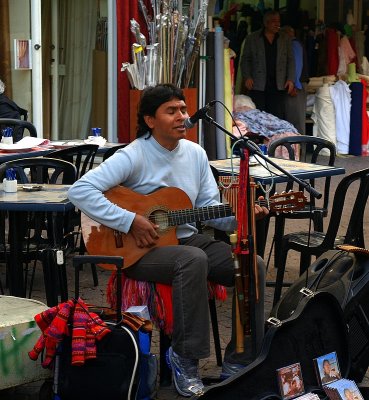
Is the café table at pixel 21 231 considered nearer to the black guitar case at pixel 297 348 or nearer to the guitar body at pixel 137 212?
the guitar body at pixel 137 212

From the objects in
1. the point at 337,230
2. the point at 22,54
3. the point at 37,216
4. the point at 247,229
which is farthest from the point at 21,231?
the point at 22,54

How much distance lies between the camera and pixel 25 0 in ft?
31.3

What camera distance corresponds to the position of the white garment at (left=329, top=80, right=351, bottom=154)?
12414mm

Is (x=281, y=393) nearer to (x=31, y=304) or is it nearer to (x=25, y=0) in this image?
(x=31, y=304)

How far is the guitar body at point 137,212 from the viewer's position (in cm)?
444

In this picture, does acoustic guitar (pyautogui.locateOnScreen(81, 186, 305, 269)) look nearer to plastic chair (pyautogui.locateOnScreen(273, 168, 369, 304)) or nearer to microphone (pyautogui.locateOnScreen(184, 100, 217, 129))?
microphone (pyautogui.locateOnScreen(184, 100, 217, 129))

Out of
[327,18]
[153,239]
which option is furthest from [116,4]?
[153,239]

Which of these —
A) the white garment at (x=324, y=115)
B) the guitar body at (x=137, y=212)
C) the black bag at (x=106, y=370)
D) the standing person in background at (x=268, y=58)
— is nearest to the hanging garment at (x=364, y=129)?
the white garment at (x=324, y=115)

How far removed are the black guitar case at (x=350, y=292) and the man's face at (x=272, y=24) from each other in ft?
25.0

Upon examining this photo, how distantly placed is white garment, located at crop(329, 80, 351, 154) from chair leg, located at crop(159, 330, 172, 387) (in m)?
8.32

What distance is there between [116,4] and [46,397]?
6650mm

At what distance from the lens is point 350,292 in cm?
421

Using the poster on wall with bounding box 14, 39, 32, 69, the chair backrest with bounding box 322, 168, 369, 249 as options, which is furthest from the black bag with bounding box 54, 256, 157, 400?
the poster on wall with bounding box 14, 39, 32, 69

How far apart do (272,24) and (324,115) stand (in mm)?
1456
